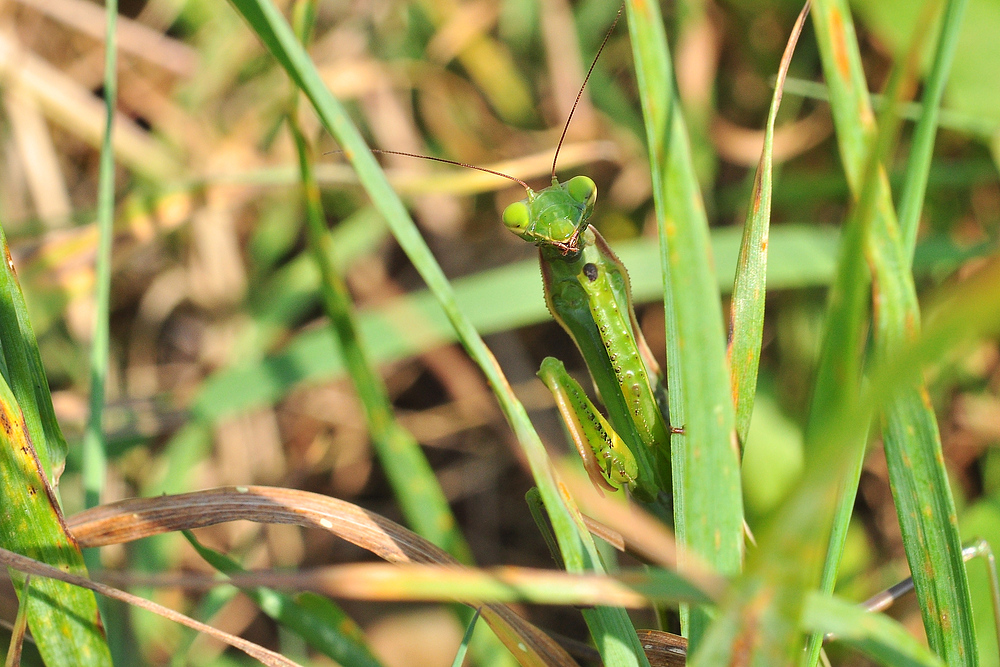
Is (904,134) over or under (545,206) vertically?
over

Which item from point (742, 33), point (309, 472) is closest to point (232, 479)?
point (309, 472)

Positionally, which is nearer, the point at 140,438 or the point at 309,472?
the point at 140,438

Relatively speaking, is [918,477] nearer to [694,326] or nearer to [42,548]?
[694,326]

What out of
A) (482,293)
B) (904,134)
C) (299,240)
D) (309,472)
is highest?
(904,134)

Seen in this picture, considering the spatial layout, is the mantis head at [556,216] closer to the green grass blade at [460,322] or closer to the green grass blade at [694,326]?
the green grass blade at [460,322]

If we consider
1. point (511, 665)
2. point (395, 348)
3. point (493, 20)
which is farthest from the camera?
A: point (493, 20)

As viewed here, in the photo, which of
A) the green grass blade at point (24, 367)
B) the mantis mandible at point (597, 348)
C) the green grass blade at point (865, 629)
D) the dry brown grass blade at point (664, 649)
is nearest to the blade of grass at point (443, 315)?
the mantis mandible at point (597, 348)

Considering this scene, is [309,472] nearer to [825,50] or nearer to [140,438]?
[140,438]
